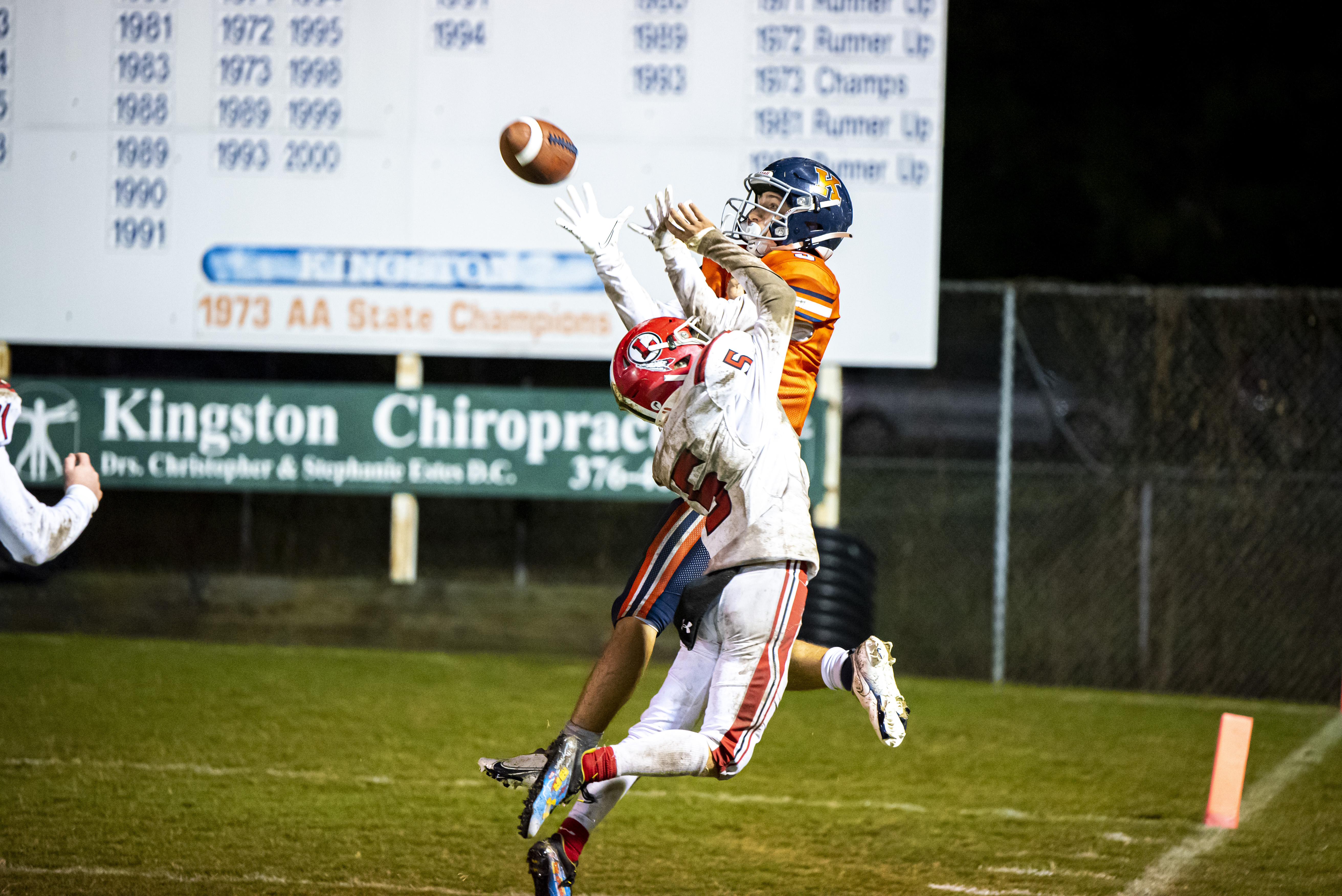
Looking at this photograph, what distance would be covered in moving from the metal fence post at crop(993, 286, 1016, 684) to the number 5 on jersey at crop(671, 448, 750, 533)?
519 centimetres

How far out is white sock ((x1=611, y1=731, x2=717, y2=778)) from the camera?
4176 mm

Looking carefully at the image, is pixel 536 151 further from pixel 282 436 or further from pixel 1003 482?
pixel 282 436

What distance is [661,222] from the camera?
14.5 ft

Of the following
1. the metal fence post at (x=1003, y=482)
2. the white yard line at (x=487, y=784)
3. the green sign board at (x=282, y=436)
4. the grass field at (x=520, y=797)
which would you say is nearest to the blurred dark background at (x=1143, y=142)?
the metal fence post at (x=1003, y=482)

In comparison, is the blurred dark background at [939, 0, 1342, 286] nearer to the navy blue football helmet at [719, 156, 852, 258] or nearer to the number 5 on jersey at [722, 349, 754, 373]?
the navy blue football helmet at [719, 156, 852, 258]

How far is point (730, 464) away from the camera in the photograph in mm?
4273

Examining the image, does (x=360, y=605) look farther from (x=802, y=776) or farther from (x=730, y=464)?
(x=730, y=464)

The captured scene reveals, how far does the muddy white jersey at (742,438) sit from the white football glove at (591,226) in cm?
36

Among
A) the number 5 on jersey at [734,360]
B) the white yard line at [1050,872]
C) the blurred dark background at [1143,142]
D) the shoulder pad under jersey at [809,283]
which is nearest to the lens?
the number 5 on jersey at [734,360]

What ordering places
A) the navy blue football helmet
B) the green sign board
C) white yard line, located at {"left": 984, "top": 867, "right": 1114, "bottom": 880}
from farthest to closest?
the green sign board < white yard line, located at {"left": 984, "top": 867, "right": 1114, "bottom": 880} < the navy blue football helmet

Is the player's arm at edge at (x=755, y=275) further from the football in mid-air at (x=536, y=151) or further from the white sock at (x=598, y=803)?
the white sock at (x=598, y=803)

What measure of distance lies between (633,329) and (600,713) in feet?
4.07

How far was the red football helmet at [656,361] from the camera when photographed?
14.2 ft

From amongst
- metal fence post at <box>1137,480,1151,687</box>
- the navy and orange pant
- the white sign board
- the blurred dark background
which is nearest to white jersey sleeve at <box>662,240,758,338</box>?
the navy and orange pant
